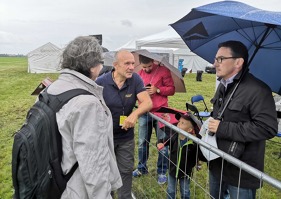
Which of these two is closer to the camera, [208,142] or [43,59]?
[208,142]

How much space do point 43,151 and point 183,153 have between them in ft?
5.35

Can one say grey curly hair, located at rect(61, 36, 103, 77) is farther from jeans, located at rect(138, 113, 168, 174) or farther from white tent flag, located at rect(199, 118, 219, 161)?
jeans, located at rect(138, 113, 168, 174)

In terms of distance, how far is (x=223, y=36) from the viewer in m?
2.82

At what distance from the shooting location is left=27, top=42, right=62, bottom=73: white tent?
26.6 metres

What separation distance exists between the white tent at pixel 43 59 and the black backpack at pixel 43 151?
26.4 m

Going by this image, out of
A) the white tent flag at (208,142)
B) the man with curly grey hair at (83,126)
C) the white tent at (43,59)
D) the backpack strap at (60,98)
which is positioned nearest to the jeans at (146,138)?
the white tent flag at (208,142)

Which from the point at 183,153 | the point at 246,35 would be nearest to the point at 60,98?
the point at 183,153

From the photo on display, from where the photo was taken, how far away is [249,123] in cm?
196

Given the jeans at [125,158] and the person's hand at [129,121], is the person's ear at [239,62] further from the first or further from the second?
the jeans at [125,158]

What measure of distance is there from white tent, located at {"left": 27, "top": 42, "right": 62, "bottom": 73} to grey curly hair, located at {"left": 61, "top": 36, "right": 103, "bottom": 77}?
2629 cm

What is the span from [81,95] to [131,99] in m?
1.26

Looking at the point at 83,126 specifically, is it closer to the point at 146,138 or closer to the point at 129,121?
the point at 129,121

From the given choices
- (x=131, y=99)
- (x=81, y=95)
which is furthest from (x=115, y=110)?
(x=81, y=95)

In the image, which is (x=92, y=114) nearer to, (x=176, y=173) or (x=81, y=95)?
(x=81, y=95)
